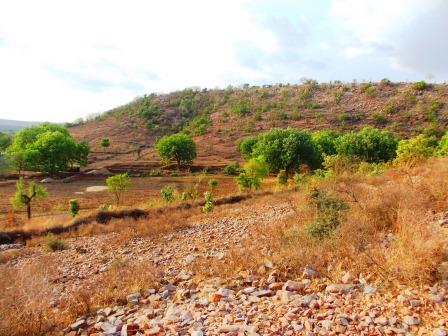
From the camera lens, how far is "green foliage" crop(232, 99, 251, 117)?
332 feet

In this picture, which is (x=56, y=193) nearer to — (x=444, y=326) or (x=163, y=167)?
(x=163, y=167)

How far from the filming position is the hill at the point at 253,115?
8250 centimetres

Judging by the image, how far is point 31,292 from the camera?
603 cm

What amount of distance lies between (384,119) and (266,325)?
87.3m

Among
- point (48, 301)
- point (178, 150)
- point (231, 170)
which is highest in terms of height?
point (178, 150)

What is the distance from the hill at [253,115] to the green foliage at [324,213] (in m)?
62.3

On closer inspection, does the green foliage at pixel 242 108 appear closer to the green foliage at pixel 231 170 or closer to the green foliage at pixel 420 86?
the green foliage at pixel 231 170

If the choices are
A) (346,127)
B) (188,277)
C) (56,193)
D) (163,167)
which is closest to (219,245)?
(188,277)

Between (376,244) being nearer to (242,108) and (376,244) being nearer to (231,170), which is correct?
(231,170)

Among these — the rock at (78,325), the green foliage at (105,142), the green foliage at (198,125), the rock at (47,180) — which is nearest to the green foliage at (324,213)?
the rock at (78,325)

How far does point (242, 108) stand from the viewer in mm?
101625

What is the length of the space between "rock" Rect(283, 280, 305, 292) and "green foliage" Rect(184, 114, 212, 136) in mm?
91691

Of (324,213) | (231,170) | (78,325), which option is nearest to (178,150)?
(231,170)

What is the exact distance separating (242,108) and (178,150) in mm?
36488
